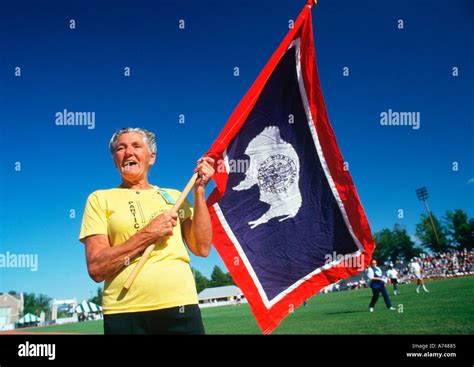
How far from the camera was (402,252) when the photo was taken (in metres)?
72.8

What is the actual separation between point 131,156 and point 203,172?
18.3 inches

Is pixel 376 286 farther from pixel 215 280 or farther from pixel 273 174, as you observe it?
pixel 215 280

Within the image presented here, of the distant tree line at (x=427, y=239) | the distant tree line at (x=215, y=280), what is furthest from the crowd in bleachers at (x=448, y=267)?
the distant tree line at (x=215, y=280)

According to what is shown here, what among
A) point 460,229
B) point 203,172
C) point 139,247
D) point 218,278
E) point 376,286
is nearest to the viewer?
point 139,247

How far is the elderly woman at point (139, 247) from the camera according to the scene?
2.43 meters

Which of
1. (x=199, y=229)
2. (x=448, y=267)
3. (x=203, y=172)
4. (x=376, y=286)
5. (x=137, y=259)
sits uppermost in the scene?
(x=203, y=172)

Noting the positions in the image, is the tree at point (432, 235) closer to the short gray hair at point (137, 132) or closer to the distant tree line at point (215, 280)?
the distant tree line at point (215, 280)

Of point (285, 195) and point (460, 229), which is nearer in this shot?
point (285, 195)

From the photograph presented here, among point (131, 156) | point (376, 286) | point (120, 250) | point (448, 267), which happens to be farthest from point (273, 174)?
point (448, 267)

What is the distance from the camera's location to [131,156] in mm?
2715

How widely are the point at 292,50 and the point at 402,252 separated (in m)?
74.0

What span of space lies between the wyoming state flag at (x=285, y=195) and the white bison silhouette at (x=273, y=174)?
11mm
